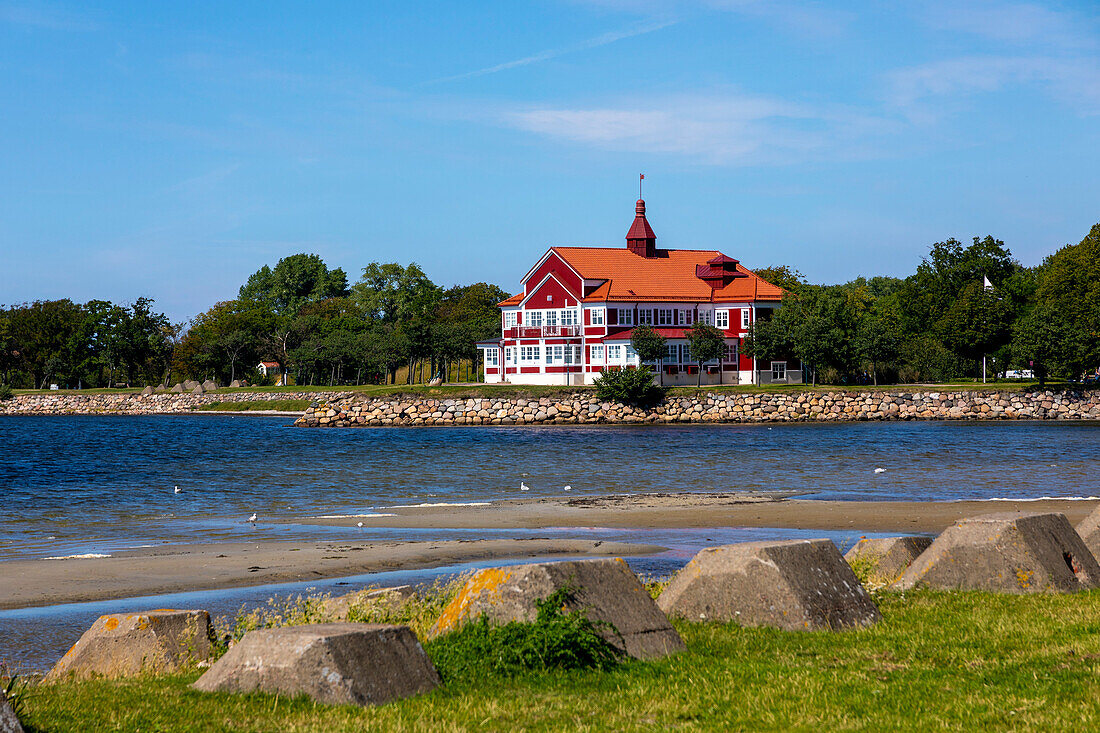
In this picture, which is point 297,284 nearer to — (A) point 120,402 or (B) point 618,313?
(A) point 120,402

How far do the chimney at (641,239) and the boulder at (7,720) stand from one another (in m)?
91.3

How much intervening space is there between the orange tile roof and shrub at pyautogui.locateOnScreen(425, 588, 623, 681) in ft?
259

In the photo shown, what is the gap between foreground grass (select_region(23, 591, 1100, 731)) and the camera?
645 cm

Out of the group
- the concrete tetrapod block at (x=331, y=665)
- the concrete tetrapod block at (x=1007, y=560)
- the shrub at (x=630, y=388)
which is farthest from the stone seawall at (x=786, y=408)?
the concrete tetrapod block at (x=331, y=665)

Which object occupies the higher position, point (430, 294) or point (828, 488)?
point (430, 294)

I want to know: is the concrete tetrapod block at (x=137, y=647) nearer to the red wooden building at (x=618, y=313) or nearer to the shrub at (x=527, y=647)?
the shrub at (x=527, y=647)

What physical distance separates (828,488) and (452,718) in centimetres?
2552

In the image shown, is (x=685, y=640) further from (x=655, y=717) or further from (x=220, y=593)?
(x=220, y=593)

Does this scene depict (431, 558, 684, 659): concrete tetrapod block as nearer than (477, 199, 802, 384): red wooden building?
Yes

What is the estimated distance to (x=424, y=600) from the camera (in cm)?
1034

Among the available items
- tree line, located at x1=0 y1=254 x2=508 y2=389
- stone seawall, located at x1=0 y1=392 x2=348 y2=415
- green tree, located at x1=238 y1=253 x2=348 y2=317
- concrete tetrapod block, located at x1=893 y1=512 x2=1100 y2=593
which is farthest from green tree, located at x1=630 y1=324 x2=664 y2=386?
green tree, located at x1=238 y1=253 x2=348 y2=317

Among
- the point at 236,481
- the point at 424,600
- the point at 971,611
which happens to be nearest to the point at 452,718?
the point at 424,600

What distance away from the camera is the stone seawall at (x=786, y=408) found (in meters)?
76.1

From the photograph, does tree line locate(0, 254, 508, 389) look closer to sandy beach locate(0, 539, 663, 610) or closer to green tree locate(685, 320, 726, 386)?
green tree locate(685, 320, 726, 386)
